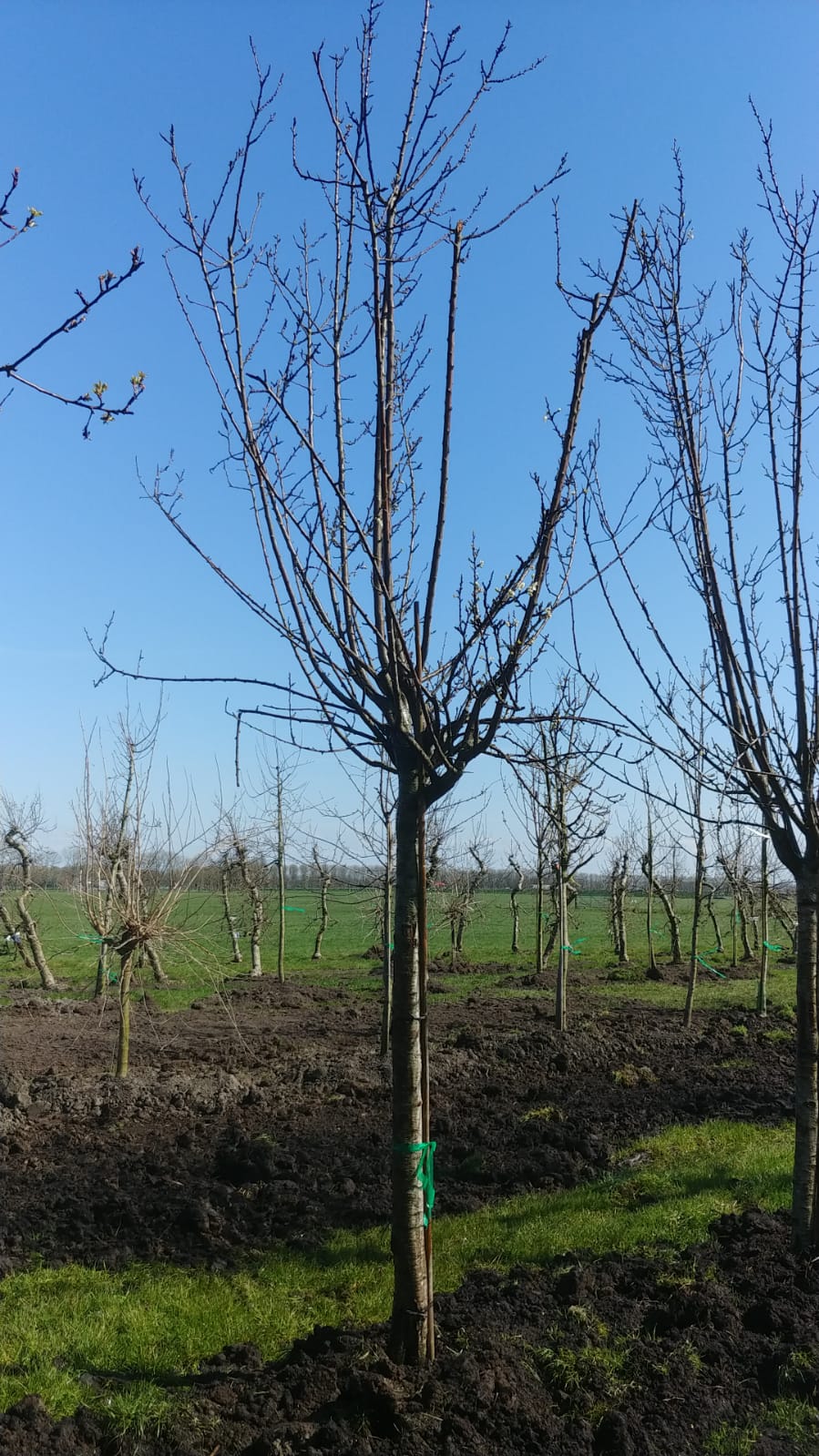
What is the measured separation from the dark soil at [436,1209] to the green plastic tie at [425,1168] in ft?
1.80

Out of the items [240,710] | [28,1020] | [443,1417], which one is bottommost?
[28,1020]

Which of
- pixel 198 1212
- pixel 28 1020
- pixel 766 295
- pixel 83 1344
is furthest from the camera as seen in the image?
pixel 28 1020

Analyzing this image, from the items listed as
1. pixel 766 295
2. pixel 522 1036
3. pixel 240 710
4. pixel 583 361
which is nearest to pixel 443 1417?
pixel 240 710

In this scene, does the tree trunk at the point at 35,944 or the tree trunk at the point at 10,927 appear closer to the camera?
the tree trunk at the point at 35,944

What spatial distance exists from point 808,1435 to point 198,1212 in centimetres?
352

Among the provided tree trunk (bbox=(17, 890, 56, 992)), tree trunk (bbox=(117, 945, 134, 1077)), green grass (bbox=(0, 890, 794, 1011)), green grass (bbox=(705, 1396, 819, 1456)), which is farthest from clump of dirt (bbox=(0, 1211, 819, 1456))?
tree trunk (bbox=(17, 890, 56, 992))

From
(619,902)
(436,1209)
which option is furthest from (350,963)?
(436,1209)

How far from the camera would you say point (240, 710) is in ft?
12.7

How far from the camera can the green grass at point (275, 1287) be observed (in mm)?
3965

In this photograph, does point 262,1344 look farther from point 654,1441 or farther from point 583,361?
point 583,361

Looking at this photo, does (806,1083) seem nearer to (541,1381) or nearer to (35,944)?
(541,1381)

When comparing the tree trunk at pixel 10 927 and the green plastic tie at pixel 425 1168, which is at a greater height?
the green plastic tie at pixel 425 1168

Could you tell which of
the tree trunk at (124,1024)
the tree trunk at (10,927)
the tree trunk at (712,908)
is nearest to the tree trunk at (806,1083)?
the tree trunk at (124,1024)

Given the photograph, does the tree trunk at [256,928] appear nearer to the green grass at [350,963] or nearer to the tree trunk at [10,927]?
the green grass at [350,963]
